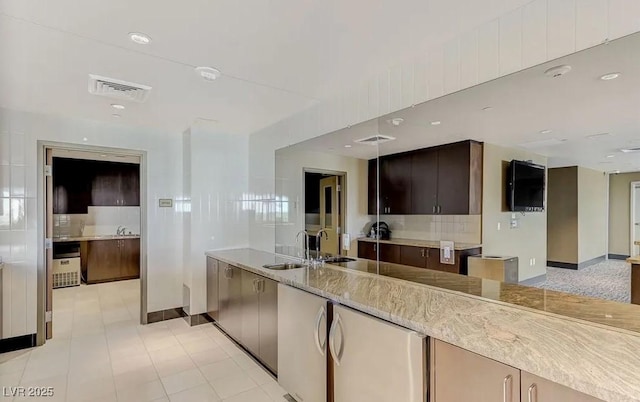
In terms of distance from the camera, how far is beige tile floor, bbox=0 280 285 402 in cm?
248

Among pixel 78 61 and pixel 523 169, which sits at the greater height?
pixel 78 61

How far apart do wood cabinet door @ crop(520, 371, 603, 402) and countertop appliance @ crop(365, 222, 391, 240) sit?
72.7 inches

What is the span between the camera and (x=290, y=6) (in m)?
1.62

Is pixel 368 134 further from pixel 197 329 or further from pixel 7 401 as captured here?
pixel 7 401

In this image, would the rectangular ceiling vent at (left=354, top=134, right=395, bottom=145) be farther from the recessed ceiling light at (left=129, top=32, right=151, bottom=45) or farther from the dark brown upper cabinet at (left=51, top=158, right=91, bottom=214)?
the dark brown upper cabinet at (left=51, top=158, right=91, bottom=214)

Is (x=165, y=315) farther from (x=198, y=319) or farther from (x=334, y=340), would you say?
(x=334, y=340)

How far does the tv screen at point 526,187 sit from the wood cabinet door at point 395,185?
89cm

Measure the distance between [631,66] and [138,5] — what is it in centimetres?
237

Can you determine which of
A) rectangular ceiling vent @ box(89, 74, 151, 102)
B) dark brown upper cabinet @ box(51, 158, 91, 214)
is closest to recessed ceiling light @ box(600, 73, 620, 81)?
rectangular ceiling vent @ box(89, 74, 151, 102)

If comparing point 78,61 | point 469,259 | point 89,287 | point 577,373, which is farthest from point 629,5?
point 89,287

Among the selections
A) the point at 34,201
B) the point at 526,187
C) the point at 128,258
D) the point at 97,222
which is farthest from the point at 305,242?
the point at 97,222

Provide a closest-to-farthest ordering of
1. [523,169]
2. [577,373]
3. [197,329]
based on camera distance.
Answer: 1. [577,373]
2. [523,169]
3. [197,329]

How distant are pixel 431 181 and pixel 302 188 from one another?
1.41m

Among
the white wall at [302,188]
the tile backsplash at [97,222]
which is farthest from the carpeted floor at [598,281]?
the tile backsplash at [97,222]
